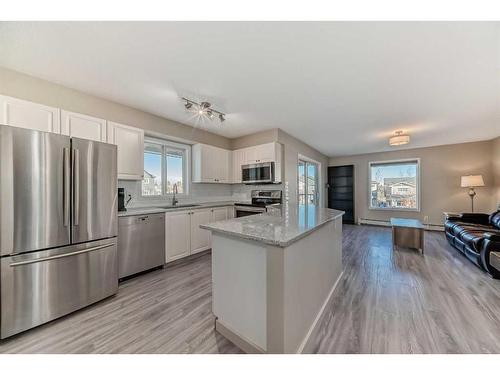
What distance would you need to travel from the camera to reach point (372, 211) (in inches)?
254

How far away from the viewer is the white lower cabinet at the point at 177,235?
2962 mm

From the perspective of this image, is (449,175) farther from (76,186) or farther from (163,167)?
(76,186)

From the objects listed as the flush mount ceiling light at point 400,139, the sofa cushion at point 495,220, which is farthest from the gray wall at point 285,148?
the sofa cushion at point 495,220

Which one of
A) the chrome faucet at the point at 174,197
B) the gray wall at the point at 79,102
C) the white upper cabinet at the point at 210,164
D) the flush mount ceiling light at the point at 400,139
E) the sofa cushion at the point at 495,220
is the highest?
the gray wall at the point at 79,102

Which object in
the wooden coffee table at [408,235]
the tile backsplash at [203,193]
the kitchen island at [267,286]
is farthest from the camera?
the wooden coffee table at [408,235]

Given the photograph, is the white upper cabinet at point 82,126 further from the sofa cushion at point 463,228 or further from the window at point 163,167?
the sofa cushion at point 463,228

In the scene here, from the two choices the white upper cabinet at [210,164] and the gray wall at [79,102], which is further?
the white upper cabinet at [210,164]

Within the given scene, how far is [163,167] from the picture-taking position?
362 cm

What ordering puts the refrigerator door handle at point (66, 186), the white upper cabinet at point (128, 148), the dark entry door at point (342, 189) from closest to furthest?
the refrigerator door handle at point (66, 186) → the white upper cabinet at point (128, 148) → the dark entry door at point (342, 189)

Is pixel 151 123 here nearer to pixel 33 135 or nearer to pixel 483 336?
pixel 33 135

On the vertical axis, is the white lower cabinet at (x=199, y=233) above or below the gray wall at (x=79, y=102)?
below

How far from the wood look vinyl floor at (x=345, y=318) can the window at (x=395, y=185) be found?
3556 mm

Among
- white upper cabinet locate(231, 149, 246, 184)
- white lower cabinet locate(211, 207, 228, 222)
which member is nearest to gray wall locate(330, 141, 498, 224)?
white upper cabinet locate(231, 149, 246, 184)

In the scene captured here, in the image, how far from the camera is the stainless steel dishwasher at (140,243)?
245cm
